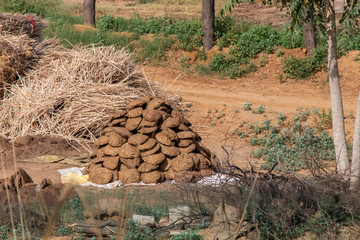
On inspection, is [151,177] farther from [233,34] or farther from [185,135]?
[233,34]

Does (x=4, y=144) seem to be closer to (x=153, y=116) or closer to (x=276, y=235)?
(x=153, y=116)

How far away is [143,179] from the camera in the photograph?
20.1 feet

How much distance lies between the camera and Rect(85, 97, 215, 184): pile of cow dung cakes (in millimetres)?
6148

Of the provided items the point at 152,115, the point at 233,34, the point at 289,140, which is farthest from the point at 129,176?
the point at 233,34

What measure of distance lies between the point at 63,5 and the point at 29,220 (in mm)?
19023

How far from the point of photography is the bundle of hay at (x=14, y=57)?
27.2ft

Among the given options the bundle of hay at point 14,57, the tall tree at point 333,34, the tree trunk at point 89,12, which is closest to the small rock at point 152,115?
the tall tree at point 333,34

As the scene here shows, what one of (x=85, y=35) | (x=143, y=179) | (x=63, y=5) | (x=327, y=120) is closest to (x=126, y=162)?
(x=143, y=179)

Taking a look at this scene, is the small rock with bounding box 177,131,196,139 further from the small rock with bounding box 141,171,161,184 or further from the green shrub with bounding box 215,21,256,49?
the green shrub with bounding box 215,21,256,49

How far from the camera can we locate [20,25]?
9156mm

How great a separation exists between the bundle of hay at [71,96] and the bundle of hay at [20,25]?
99 centimetres

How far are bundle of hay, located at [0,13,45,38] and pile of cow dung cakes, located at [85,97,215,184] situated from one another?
368cm

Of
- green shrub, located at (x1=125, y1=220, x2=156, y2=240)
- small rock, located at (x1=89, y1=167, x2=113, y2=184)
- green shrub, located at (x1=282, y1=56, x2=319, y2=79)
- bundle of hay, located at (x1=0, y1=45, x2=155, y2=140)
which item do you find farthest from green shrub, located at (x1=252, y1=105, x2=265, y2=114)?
green shrub, located at (x1=125, y1=220, x2=156, y2=240)

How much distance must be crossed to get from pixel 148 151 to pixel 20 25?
15.3 feet
